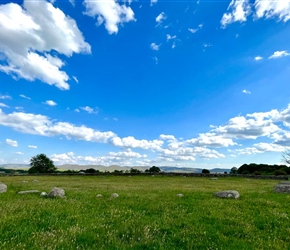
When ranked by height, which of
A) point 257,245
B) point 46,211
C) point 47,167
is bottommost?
point 257,245

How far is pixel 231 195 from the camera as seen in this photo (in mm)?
19422

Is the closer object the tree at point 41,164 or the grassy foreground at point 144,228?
the grassy foreground at point 144,228

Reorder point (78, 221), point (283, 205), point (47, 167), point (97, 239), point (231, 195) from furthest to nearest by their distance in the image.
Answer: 1. point (47, 167)
2. point (231, 195)
3. point (283, 205)
4. point (78, 221)
5. point (97, 239)

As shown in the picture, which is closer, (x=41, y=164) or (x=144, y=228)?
(x=144, y=228)

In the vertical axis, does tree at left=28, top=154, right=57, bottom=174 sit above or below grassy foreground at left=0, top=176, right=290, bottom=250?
above

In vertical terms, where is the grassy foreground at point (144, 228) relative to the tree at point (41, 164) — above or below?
below

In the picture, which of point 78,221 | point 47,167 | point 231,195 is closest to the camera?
point 78,221

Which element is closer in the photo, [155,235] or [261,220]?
[155,235]

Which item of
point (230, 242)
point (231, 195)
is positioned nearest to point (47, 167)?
point (231, 195)

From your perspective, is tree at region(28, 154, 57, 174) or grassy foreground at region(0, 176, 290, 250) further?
tree at region(28, 154, 57, 174)

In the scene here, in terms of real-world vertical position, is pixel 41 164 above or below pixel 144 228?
above

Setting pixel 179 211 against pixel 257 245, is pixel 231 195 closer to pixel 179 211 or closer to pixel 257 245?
pixel 179 211

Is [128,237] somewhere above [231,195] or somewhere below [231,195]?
below

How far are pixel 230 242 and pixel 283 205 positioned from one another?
32.3ft
